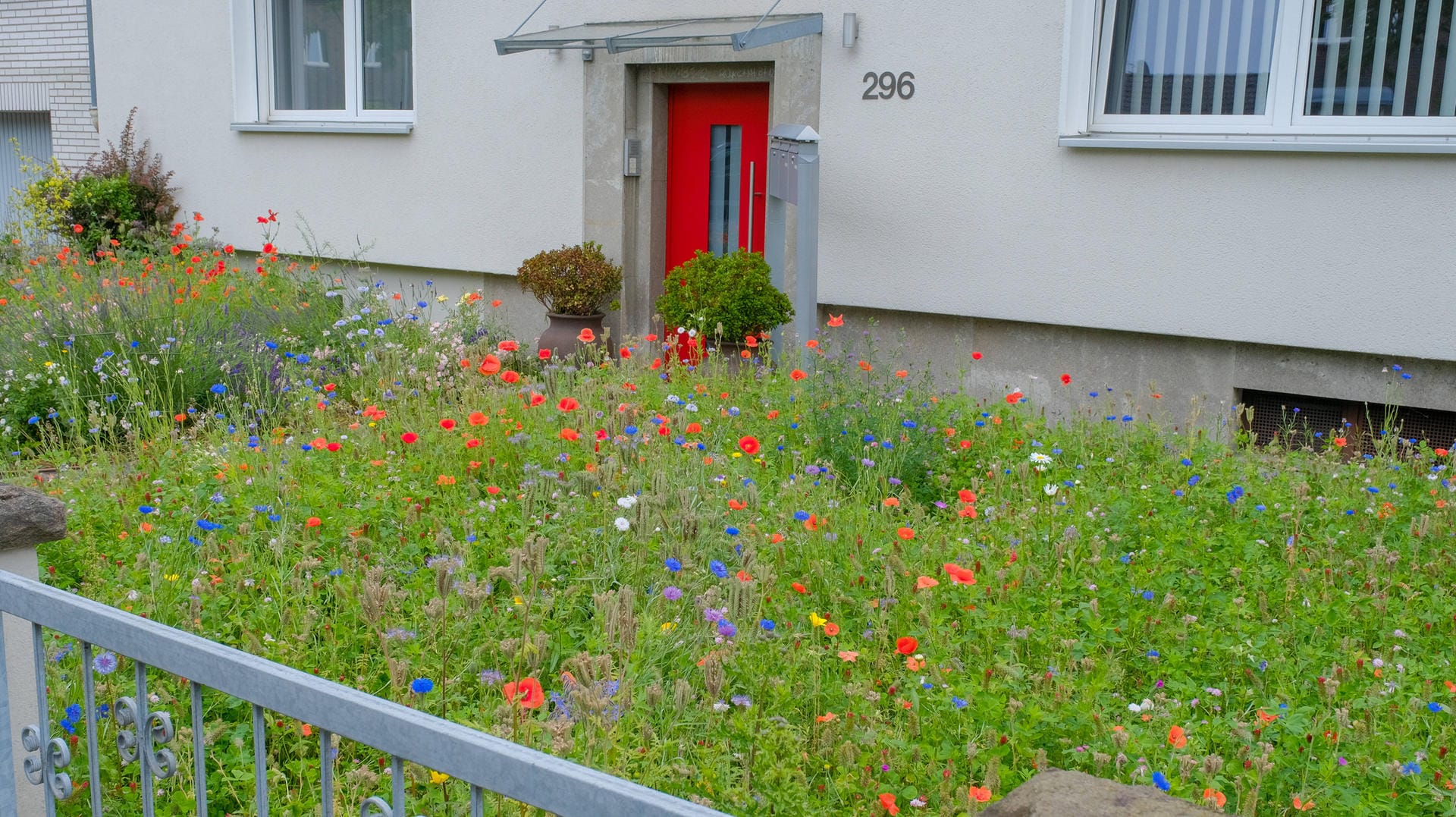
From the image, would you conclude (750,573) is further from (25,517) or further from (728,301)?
(728,301)

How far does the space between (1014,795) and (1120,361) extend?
18.5 feet

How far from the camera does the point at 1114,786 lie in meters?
1.57

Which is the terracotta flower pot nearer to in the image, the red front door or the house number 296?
the red front door

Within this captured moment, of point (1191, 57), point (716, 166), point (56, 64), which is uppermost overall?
point (56, 64)

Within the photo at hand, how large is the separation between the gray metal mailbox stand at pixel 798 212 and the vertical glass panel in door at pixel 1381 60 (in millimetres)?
2715

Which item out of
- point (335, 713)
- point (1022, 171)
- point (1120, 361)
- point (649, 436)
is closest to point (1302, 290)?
point (1120, 361)

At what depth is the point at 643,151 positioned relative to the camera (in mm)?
8633

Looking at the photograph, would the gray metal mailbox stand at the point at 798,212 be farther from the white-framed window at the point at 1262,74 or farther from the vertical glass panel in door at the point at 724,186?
the white-framed window at the point at 1262,74

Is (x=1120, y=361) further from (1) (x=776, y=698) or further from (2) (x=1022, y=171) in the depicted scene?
(1) (x=776, y=698)

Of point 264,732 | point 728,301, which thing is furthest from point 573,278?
point 264,732

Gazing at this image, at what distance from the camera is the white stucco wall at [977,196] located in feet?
19.9

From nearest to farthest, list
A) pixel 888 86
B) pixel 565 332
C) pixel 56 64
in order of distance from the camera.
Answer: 1. pixel 888 86
2. pixel 565 332
3. pixel 56 64

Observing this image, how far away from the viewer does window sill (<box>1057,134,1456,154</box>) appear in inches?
228

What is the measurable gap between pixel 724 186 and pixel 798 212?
1516mm
